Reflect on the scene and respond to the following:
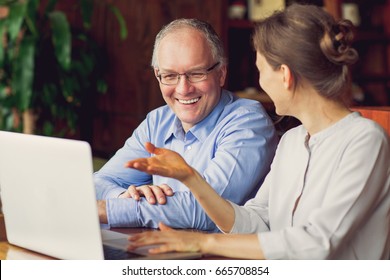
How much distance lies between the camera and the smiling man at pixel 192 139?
219 centimetres

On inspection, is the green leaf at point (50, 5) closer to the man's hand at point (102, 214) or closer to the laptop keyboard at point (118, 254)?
the man's hand at point (102, 214)

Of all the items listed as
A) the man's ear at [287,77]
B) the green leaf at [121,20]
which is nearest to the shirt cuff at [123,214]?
the man's ear at [287,77]

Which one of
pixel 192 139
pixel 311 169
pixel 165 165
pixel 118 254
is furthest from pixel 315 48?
pixel 192 139

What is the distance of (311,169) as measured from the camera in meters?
1.88

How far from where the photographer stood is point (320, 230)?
66.2 inches

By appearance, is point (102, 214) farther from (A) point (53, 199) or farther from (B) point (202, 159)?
(A) point (53, 199)

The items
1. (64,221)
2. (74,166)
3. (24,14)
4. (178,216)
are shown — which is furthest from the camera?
(24,14)

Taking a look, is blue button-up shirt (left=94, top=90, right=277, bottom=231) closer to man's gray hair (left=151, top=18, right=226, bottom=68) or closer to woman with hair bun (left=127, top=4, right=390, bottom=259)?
man's gray hair (left=151, top=18, right=226, bottom=68)

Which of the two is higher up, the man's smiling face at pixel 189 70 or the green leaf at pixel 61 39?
the man's smiling face at pixel 189 70

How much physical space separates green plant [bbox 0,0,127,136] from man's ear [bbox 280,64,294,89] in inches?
128

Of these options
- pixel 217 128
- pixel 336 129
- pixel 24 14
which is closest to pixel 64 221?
pixel 336 129

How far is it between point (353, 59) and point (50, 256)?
0.86 meters

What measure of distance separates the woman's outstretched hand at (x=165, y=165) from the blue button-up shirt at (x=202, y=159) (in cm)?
38
